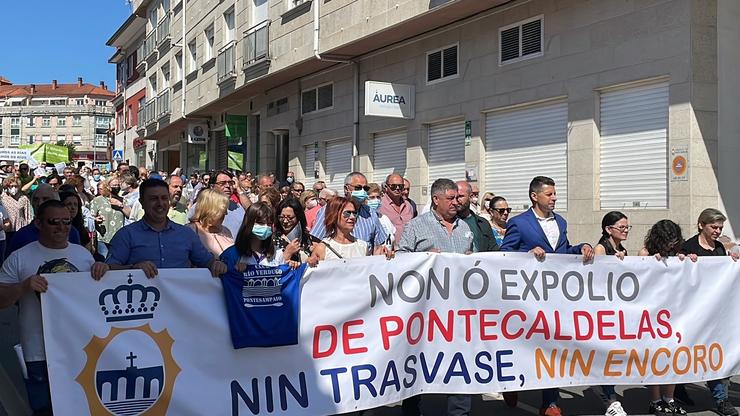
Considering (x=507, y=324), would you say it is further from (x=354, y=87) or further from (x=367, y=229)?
(x=354, y=87)

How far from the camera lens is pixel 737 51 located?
1071 cm

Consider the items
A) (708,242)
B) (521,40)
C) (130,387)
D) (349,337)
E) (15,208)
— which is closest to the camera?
(130,387)

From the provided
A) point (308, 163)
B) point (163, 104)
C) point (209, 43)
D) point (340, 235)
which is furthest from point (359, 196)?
point (163, 104)

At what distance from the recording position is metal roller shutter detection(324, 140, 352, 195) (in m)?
19.1

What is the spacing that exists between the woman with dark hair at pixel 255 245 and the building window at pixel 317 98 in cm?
1423

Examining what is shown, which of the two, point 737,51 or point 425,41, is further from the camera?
point 425,41

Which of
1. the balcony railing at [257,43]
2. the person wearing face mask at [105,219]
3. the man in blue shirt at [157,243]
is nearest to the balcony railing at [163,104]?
the balcony railing at [257,43]

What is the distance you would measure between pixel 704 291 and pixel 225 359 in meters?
4.22

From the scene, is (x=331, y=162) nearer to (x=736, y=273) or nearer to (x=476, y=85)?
(x=476, y=85)

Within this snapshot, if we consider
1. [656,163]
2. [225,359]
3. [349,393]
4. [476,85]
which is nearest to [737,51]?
[656,163]

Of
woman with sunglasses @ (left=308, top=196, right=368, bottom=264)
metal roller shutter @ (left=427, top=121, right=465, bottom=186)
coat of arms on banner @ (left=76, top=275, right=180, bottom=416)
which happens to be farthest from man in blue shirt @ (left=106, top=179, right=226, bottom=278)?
metal roller shutter @ (left=427, top=121, right=465, bottom=186)

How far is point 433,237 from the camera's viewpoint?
636cm

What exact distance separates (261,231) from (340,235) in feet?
3.38

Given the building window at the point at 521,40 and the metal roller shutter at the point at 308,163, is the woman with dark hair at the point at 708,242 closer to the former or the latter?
the building window at the point at 521,40
